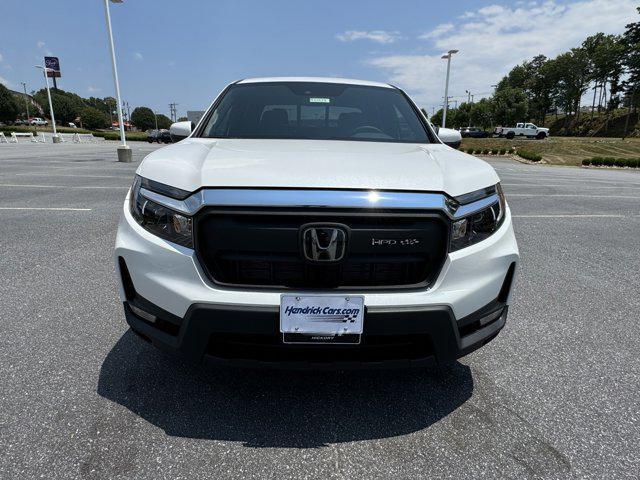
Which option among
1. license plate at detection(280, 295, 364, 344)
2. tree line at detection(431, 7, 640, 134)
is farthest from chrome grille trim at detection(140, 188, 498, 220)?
tree line at detection(431, 7, 640, 134)

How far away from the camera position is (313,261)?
5.32 ft

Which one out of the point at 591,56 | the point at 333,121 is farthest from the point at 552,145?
the point at 591,56

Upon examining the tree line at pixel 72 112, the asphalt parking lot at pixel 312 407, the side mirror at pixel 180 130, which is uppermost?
the tree line at pixel 72 112

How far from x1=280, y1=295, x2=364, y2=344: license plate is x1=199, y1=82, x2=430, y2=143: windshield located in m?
1.37

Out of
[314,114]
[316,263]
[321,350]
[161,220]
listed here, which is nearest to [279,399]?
[321,350]

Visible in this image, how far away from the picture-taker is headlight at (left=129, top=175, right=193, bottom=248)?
66.3 inches

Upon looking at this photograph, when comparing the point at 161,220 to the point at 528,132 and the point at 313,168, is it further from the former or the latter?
the point at 528,132

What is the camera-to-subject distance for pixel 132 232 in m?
1.82

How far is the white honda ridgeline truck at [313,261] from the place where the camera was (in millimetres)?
1607

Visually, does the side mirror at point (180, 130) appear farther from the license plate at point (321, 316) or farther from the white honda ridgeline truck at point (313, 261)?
the license plate at point (321, 316)

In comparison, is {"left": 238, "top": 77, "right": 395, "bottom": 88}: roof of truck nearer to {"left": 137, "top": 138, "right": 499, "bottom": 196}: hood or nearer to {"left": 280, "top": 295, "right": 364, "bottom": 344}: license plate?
{"left": 137, "top": 138, "right": 499, "bottom": 196}: hood

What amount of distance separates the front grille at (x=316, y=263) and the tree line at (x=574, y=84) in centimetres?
7476

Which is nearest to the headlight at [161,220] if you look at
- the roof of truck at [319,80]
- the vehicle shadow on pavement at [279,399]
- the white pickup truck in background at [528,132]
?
the vehicle shadow on pavement at [279,399]

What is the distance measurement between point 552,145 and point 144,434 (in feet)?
142
